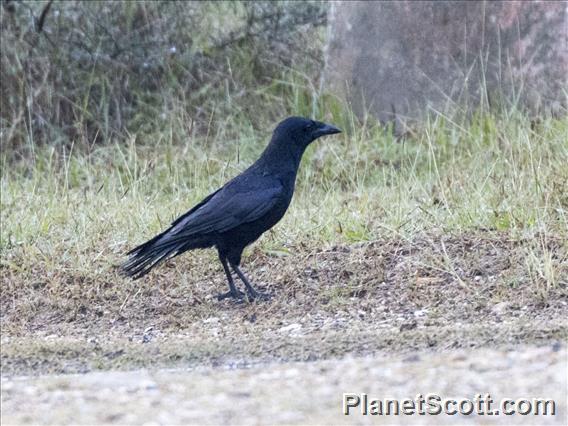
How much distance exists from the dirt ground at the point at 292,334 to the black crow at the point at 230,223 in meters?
0.22

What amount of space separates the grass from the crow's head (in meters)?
0.49

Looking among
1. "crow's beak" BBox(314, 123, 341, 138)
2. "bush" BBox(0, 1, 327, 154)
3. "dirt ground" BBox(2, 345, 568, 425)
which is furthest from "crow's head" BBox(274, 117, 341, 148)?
"bush" BBox(0, 1, 327, 154)

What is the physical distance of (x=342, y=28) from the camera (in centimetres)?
894

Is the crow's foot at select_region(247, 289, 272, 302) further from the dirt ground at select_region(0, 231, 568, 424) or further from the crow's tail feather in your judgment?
the crow's tail feather

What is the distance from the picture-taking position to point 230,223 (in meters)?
5.80

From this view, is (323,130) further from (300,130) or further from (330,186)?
(330,186)

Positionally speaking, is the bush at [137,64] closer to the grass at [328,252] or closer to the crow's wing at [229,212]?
the grass at [328,252]

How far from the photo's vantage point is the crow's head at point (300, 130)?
20.6 feet

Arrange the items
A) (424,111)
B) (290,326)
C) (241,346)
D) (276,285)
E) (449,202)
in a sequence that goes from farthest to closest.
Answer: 1. (424,111)
2. (449,202)
3. (276,285)
4. (290,326)
5. (241,346)

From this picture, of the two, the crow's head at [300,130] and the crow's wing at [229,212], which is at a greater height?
the crow's head at [300,130]

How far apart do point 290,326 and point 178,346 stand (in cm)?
62

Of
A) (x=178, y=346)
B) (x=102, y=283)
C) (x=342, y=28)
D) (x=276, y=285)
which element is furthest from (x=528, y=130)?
(x=178, y=346)

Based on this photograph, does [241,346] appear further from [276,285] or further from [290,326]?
[276,285]

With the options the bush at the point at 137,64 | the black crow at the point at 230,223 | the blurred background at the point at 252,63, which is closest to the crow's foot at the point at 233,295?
the black crow at the point at 230,223
